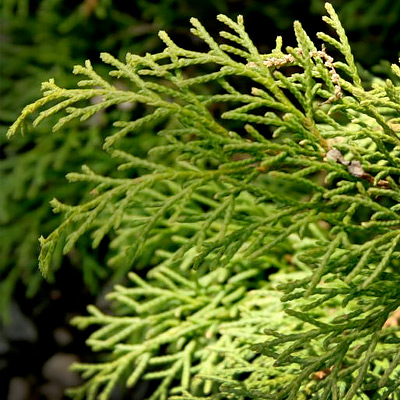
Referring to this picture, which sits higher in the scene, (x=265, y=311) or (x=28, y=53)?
(x=28, y=53)

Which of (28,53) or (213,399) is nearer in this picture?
(213,399)

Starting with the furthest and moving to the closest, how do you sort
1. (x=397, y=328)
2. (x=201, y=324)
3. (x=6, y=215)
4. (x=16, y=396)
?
(x=16, y=396) → (x=6, y=215) → (x=201, y=324) → (x=397, y=328)

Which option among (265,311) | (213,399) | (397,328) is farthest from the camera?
(265,311)

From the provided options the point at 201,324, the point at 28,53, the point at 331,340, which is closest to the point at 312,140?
the point at 331,340

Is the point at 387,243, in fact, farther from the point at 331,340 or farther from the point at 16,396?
the point at 16,396

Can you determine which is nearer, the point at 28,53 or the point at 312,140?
the point at 312,140

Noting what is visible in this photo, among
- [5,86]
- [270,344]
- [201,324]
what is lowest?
[201,324]

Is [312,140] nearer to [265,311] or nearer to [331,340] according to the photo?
[331,340]

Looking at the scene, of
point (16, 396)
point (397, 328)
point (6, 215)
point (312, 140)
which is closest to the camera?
point (397, 328)

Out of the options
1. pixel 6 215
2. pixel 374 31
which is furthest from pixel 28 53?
pixel 374 31
